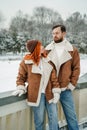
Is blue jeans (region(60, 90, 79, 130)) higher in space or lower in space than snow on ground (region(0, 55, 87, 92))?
higher

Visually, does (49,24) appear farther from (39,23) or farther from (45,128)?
(45,128)

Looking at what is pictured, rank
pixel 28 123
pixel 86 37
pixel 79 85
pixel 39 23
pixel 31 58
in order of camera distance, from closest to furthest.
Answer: pixel 31 58 → pixel 28 123 → pixel 79 85 → pixel 86 37 → pixel 39 23

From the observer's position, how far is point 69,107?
8.06 feet

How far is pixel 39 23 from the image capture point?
3322 centimetres

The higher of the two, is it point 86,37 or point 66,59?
point 66,59

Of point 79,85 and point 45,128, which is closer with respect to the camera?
point 45,128

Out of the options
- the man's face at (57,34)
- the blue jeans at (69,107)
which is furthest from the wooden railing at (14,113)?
the man's face at (57,34)

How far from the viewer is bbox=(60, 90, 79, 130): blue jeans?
8.00 ft

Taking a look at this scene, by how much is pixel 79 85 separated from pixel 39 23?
101 ft

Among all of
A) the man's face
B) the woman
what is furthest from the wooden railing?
the man's face

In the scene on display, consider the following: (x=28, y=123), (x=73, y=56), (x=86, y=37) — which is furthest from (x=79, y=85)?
(x=86, y=37)

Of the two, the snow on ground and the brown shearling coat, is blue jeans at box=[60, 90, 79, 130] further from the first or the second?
the snow on ground

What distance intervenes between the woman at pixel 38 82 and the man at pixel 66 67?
176 mm

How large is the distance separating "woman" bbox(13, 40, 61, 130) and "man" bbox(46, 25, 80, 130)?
176 mm
